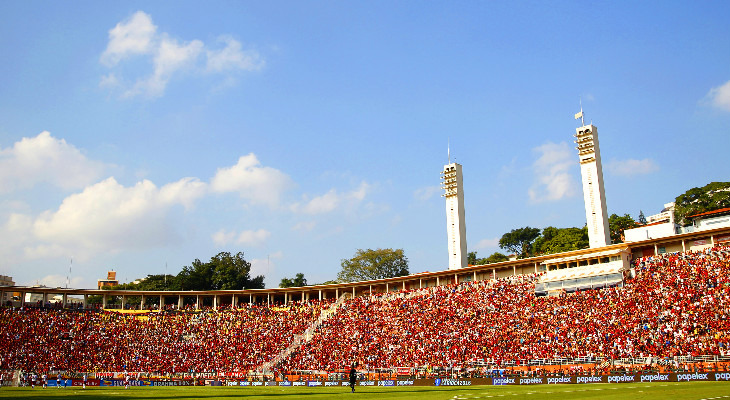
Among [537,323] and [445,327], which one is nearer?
[537,323]

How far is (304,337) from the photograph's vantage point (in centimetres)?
6700

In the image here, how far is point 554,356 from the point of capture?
45844 mm

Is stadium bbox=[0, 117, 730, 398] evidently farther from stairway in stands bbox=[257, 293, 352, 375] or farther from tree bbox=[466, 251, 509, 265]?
tree bbox=[466, 251, 509, 265]

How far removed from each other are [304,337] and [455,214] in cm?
2523

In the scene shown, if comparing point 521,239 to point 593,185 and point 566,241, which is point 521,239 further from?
point 593,185

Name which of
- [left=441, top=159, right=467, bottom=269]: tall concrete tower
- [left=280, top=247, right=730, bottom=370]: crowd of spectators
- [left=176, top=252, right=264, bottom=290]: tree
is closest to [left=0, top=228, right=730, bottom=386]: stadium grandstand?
[left=280, top=247, right=730, bottom=370]: crowd of spectators

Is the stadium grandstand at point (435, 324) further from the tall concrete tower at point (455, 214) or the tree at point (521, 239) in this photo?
the tree at point (521, 239)

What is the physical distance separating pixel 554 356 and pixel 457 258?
3057 centimetres

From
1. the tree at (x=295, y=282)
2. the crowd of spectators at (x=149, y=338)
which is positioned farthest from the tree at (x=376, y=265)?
the crowd of spectators at (x=149, y=338)

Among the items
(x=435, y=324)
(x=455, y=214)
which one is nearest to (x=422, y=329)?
(x=435, y=324)

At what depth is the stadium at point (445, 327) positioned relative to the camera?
42906mm

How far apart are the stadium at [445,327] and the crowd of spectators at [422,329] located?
0.17 m

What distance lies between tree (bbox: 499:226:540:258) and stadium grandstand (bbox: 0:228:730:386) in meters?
69.1

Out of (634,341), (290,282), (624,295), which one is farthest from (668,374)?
(290,282)
